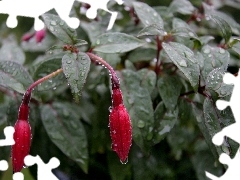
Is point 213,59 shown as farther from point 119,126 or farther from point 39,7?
point 39,7

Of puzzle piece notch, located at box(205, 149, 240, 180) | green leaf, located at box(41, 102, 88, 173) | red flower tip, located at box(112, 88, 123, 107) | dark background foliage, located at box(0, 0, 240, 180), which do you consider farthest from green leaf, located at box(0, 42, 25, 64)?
puzzle piece notch, located at box(205, 149, 240, 180)

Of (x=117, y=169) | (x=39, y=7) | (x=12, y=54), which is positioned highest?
(x=39, y=7)

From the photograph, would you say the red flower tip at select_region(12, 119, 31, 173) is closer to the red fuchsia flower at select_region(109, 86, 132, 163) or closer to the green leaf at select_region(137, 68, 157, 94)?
the red fuchsia flower at select_region(109, 86, 132, 163)

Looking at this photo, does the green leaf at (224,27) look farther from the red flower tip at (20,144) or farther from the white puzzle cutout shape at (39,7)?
the red flower tip at (20,144)

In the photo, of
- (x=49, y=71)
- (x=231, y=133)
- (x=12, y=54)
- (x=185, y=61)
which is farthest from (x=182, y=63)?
(x=12, y=54)

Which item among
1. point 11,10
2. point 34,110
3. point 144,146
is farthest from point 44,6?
point 144,146

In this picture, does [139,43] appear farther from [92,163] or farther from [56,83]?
[92,163]

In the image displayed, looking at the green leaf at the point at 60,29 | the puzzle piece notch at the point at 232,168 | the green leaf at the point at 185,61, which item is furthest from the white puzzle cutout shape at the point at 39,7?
the puzzle piece notch at the point at 232,168
